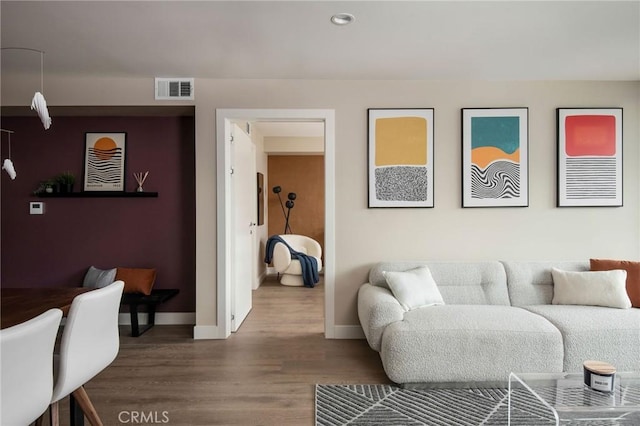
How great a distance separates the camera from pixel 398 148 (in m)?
3.38

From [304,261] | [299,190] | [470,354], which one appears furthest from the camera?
[299,190]

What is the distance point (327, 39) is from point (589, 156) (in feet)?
8.69

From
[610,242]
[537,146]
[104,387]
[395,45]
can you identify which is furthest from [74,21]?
[610,242]

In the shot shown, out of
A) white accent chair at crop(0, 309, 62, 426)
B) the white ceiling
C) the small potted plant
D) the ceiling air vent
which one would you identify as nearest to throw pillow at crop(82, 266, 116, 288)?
the small potted plant

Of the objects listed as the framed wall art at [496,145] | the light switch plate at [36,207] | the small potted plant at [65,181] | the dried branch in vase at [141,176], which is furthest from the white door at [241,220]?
the framed wall art at [496,145]

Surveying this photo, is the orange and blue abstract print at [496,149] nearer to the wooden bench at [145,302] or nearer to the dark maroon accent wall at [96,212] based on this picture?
the dark maroon accent wall at [96,212]

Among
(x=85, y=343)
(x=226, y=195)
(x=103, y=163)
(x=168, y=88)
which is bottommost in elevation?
(x=85, y=343)

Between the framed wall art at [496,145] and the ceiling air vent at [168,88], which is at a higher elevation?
the ceiling air vent at [168,88]

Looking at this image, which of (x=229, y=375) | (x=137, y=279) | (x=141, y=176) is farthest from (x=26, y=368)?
(x=141, y=176)

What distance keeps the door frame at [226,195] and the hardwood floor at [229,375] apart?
279 mm

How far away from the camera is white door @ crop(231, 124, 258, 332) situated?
359 cm

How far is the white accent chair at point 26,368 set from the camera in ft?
3.53

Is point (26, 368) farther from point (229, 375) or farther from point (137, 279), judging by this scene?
point (137, 279)

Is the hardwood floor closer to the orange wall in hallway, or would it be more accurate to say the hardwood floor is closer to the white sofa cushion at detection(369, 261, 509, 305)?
the white sofa cushion at detection(369, 261, 509, 305)
